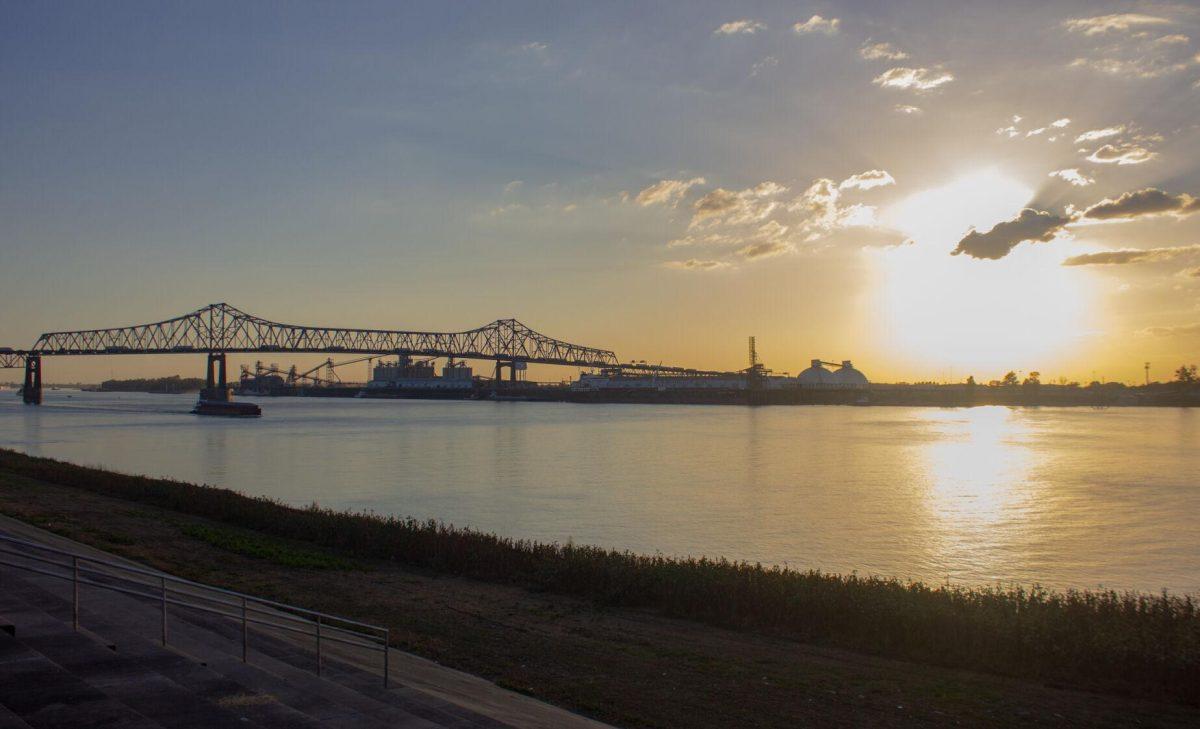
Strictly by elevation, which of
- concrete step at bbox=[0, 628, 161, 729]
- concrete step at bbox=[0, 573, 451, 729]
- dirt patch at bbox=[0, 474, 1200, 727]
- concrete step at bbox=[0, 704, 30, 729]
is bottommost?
dirt patch at bbox=[0, 474, 1200, 727]

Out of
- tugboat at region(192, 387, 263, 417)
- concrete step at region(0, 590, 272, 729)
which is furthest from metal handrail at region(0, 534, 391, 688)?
tugboat at region(192, 387, 263, 417)

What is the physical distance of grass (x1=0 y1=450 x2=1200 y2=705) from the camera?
11.1 metres

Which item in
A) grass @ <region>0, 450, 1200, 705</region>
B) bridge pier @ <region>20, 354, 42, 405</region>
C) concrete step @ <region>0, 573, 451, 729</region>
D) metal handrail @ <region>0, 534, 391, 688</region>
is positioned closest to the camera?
concrete step @ <region>0, 573, 451, 729</region>

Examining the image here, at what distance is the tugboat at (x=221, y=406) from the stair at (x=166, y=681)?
112 metres

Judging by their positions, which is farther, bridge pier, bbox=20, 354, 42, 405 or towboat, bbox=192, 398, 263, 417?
bridge pier, bbox=20, 354, 42, 405

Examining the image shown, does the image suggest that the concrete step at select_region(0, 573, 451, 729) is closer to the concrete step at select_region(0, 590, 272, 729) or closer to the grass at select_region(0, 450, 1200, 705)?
the concrete step at select_region(0, 590, 272, 729)

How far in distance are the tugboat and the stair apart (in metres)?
112

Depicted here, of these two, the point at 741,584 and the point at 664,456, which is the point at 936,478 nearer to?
the point at 664,456

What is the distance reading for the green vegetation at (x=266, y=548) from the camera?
16.9 m

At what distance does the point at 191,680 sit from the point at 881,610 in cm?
1029

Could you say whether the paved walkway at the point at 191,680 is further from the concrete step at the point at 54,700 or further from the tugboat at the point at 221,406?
the tugboat at the point at 221,406

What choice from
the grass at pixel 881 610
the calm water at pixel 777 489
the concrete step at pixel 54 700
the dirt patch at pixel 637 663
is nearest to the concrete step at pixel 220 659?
the concrete step at pixel 54 700

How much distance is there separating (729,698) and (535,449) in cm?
5238

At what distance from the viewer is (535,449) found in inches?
2425
